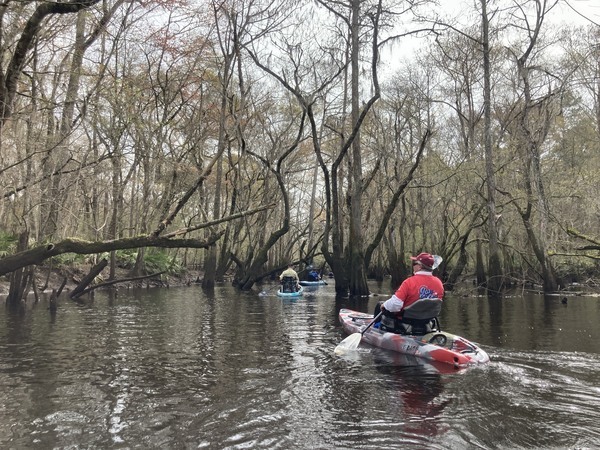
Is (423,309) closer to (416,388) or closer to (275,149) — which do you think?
(416,388)

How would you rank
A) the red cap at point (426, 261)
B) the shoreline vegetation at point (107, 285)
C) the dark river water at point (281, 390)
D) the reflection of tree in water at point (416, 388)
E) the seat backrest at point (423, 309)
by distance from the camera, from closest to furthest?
the dark river water at point (281, 390), the reflection of tree in water at point (416, 388), the seat backrest at point (423, 309), the red cap at point (426, 261), the shoreline vegetation at point (107, 285)

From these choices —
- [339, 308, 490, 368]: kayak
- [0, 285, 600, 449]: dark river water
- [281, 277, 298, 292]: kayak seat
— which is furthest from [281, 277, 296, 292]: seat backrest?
[339, 308, 490, 368]: kayak

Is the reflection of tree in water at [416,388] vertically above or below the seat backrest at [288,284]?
below

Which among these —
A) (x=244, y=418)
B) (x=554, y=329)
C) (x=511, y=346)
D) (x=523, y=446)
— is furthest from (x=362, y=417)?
(x=554, y=329)

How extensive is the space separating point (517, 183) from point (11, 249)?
75.2ft

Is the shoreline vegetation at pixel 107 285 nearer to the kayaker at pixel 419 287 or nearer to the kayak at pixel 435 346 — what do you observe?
the kayak at pixel 435 346

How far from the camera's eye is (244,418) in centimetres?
515

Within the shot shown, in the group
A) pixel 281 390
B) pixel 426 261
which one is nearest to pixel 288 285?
pixel 426 261

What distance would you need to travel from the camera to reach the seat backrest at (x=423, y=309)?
305 inches

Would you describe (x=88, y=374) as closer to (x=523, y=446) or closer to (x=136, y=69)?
(x=523, y=446)

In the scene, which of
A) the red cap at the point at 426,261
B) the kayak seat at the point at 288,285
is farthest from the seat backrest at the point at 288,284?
the red cap at the point at 426,261

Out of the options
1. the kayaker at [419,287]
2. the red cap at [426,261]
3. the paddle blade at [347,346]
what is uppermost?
the red cap at [426,261]

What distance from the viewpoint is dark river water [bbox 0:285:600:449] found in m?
4.64

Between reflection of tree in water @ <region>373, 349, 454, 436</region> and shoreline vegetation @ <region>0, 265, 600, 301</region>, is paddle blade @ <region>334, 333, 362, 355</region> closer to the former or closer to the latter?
reflection of tree in water @ <region>373, 349, 454, 436</region>
